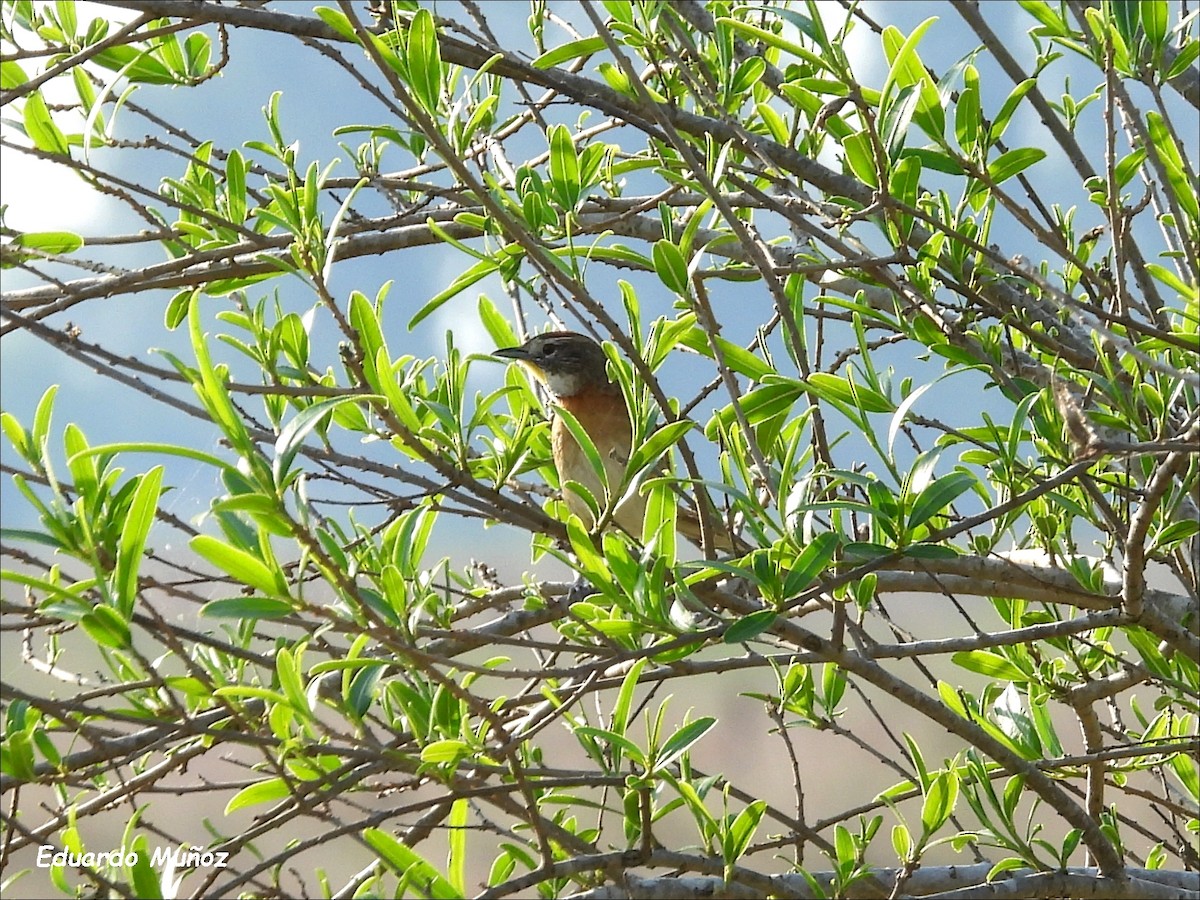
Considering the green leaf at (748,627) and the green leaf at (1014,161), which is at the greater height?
the green leaf at (1014,161)

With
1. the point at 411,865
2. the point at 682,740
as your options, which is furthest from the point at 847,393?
the point at 411,865

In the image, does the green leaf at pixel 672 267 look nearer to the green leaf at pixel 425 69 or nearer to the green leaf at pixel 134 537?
the green leaf at pixel 425 69

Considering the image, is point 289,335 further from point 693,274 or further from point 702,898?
point 702,898

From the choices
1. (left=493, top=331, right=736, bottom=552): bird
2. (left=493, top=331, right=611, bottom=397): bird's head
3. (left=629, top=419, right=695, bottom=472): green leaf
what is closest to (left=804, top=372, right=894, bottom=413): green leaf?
(left=629, top=419, right=695, bottom=472): green leaf

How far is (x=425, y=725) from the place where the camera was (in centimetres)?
191

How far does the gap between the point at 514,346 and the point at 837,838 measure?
1160 mm

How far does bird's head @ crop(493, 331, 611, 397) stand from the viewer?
162 inches

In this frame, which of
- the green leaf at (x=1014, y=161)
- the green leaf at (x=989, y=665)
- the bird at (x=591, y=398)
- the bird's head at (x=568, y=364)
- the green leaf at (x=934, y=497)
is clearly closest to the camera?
the green leaf at (x=934, y=497)

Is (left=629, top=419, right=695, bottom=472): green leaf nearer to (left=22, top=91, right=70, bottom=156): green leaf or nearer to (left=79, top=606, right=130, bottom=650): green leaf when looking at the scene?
(left=79, top=606, right=130, bottom=650): green leaf

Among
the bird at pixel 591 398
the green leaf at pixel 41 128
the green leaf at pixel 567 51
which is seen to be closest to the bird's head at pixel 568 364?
the bird at pixel 591 398

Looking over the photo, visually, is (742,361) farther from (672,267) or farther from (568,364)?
(568,364)

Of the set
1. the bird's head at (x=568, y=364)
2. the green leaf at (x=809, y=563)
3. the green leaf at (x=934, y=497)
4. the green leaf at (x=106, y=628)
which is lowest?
the green leaf at (x=809, y=563)

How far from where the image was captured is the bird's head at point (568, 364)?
13.5 ft

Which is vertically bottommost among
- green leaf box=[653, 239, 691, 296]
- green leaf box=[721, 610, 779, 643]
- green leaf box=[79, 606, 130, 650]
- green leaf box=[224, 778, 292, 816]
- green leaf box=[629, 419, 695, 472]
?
green leaf box=[224, 778, 292, 816]
